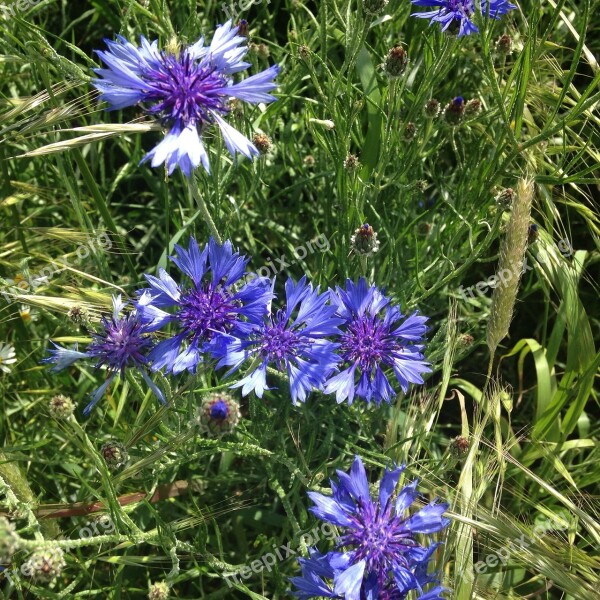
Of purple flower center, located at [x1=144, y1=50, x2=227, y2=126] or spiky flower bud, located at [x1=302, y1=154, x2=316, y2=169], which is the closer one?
purple flower center, located at [x1=144, y1=50, x2=227, y2=126]

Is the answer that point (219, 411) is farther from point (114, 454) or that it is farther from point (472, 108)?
point (472, 108)

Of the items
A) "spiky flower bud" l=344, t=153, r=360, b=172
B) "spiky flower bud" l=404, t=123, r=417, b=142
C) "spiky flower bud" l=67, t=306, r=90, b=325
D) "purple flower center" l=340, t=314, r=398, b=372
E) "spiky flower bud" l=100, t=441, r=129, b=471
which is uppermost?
"spiky flower bud" l=404, t=123, r=417, b=142

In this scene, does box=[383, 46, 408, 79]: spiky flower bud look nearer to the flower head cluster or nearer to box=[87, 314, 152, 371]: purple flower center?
the flower head cluster

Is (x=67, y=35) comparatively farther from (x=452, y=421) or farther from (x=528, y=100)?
(x=452, y=421)

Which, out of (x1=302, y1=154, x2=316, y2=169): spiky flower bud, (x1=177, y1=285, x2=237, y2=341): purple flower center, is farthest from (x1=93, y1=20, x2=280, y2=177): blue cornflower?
(x1=302, y1=154, x2=316, y2=169): spiky flower bud

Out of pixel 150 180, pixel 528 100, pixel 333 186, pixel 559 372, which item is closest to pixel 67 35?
pixel 150 180

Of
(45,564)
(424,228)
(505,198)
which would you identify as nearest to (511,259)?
(505,198)

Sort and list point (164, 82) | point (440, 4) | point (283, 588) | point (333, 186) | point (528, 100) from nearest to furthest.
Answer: point (164, 82), point (440, 4), point (283, 588), point (528, 100), point (333, 186)
